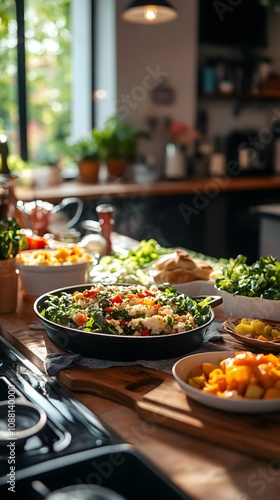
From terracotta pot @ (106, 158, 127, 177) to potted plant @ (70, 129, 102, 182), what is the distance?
0.10 meters

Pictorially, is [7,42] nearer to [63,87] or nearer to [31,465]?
[63,87]

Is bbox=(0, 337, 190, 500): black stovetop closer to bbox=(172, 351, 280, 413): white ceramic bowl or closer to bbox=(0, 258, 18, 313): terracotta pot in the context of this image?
bbox=(172, 351, 280, 413): white ceramic bowl

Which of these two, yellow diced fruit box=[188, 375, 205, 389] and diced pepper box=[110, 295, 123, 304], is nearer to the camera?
yellow diced fruit box=[188, 375, 205, 389]

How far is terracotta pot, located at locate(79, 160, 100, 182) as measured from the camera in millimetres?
5106

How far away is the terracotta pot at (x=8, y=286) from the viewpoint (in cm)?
193

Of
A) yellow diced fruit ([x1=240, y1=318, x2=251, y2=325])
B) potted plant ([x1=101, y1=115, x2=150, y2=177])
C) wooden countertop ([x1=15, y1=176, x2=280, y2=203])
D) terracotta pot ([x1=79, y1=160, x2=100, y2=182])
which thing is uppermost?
potted plant ([x1=101, y1=115, x2=150, y2=177])

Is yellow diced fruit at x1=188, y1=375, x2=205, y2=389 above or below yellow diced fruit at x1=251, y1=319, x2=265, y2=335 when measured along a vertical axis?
below

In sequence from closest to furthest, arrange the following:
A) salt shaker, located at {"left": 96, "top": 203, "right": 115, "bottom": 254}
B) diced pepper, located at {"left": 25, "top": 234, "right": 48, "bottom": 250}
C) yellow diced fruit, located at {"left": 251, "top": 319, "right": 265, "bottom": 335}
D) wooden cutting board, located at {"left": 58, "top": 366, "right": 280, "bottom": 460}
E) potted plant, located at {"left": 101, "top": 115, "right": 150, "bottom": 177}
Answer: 1. wooden cutting board, located at {"left": 58, "top": 366, "right": 280, "bottom": 460}
2. yellow diced fruit, located at {"left": 251, "top": 319, "right": 265, "bottom": 335}
3. diced pepper, located at {"left": 25, "top": 234, "right": 48, "bottom": 250}
4. salt shaker, located at {"left": 96, "top": 203, "right": 115, "bottom": 254}
5. potted plant, located at {"left": 101, "top": 115, "right": 150, "bottom": 177}

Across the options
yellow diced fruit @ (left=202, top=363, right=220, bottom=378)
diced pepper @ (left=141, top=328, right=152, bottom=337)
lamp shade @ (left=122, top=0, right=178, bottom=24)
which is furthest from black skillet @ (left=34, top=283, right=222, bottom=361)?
lamp shade @ (left=122, top=0, right=178, bottom=24)

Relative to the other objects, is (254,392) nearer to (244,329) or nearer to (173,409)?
(173,409)

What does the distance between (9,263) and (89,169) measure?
325 centimetres

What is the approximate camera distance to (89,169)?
16.8 feet

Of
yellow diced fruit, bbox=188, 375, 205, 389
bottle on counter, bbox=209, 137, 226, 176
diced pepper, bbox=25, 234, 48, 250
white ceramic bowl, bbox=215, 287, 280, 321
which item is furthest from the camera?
bottle on counter, bbox=209, 137, 226, 176

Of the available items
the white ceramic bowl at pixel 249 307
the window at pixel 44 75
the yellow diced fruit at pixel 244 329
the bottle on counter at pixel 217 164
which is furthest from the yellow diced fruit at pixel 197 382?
the bottle on counter at pixel 217 164
